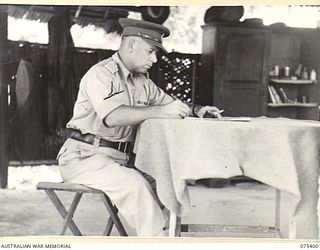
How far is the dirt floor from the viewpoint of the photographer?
4.27ft

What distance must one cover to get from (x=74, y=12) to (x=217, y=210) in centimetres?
84

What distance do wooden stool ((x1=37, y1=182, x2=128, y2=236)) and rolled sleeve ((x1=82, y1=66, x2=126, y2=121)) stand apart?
0.18m

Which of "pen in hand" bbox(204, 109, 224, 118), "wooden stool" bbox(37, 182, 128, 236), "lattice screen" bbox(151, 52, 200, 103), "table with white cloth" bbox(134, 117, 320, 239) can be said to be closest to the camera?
"table with white cloth" bbox(134, 117, 320, 239)

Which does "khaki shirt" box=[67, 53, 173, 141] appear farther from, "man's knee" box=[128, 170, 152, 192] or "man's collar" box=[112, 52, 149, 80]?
"man's knee" box=[128, 170, 152, 192]

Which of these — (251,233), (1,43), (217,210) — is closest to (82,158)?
(1,43)

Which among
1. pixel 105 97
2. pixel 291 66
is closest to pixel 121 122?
pixel 105 97

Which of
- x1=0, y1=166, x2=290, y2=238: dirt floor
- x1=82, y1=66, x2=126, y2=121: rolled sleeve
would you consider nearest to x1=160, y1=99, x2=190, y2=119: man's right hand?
x1=82, y1=66, x2=126, y2=121: rolled sleeve

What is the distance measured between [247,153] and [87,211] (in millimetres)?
506

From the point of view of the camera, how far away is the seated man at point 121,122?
122 centimetres

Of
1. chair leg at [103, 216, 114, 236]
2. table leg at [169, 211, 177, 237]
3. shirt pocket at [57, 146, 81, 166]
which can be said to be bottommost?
chair leg at [103, 216, 114, 236]

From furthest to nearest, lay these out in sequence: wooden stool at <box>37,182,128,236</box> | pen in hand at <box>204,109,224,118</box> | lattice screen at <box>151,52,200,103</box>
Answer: lattice screen at <box>151,52,200,103</box> → pen in hand at <box>204,109,224,118</box> → wooden stool at <box>37,182,128,236</box>

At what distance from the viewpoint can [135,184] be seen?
1222 millimetres

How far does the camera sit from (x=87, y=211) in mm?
1406

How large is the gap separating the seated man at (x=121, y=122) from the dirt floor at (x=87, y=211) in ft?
0.39
